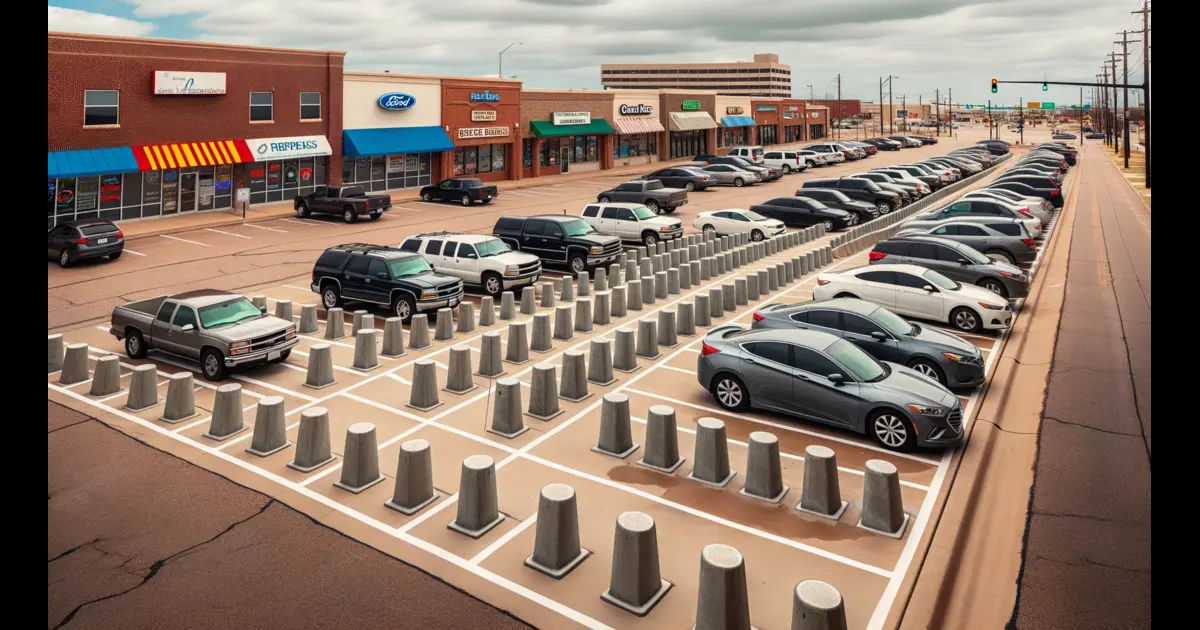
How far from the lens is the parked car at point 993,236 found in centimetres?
2606

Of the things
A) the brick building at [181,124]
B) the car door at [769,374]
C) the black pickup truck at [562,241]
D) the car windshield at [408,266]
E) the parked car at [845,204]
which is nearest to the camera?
the car door at [769,374]

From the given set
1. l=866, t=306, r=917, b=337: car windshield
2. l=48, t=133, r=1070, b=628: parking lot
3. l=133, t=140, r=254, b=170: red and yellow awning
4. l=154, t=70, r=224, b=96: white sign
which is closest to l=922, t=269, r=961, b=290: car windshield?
l=48, t=133, r=1070, b=628: parking lot

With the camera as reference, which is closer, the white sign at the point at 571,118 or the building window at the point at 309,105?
the building window at the point at 309,105

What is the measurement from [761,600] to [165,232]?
3323 cm

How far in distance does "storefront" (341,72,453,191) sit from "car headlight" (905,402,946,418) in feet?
126

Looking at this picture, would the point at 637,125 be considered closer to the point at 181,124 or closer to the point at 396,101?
the point at 396,101

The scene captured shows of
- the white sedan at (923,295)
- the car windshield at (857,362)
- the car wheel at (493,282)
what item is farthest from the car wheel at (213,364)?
the white sedan at (923,295)

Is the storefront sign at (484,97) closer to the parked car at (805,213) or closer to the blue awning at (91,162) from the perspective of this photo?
the blue awning at (91,162)

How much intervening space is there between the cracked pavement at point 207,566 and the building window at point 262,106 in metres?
32.8

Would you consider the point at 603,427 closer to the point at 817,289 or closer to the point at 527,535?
the point at 527,535

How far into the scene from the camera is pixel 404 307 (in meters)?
19.2

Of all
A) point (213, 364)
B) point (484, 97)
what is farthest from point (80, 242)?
point (484, 97)

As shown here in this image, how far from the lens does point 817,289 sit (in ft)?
64.2
